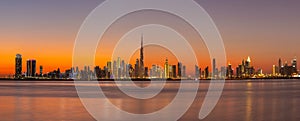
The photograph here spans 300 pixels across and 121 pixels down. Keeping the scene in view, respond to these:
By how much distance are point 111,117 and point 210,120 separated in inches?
184

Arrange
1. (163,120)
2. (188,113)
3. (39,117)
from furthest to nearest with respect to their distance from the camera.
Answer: (188,113) < (39,117) < (163,120)

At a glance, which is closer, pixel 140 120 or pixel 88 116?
pixel 140 120

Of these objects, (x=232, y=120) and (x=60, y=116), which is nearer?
(x=232, y=120)

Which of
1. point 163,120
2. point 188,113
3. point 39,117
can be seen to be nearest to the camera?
point 163,120

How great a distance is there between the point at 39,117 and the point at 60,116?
101cm

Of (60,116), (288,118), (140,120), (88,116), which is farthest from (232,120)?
(60,116)

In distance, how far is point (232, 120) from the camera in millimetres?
19922

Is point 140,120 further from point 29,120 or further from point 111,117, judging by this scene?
point 29,120

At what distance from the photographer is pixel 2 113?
75.0 feet

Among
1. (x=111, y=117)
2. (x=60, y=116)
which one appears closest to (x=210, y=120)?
(x=111, y=117)

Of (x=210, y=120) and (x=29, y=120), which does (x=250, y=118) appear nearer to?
(x=210, y=120)

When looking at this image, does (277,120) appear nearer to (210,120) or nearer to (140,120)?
(210,120)

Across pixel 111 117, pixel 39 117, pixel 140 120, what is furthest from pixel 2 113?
pixel 140 120

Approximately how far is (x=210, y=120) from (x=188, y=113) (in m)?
3.22
